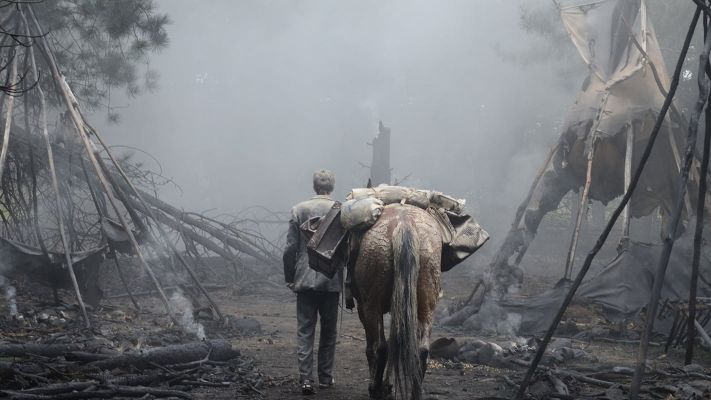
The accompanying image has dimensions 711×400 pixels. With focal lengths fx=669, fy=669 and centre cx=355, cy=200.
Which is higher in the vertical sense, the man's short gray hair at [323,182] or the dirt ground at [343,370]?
the man's short gray hair at [323,182]

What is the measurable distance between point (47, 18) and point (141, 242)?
12.3 ft

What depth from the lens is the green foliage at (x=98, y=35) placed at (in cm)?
1027

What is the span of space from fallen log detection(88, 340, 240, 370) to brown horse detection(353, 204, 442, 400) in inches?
76.1

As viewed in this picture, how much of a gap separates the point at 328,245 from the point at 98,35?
7571 mm

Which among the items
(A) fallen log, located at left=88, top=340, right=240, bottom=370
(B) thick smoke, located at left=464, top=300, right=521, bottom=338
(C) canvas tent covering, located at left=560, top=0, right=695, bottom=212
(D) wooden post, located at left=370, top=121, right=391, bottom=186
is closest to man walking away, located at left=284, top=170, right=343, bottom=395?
(A) fallen log, located at left=88, top=340, right=240, bottom=370

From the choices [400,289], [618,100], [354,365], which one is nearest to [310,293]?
[400,289]

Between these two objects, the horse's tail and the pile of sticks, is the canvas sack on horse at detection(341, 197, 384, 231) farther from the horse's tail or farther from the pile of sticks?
the pile of sticks

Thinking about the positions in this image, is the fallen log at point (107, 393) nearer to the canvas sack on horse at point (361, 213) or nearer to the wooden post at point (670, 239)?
the canvas sack on horse at point (361, 213)

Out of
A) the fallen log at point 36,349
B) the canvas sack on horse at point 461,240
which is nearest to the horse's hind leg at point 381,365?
the canvas sack on horse at point 461,240

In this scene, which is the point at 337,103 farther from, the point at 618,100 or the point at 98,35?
the point at 98,35

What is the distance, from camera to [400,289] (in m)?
4.95

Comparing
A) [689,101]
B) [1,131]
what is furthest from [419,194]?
[689,101]

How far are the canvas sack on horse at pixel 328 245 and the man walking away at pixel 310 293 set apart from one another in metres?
0.27

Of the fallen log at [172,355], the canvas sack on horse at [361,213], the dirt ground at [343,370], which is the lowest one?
the dirt ground at [343,370]
